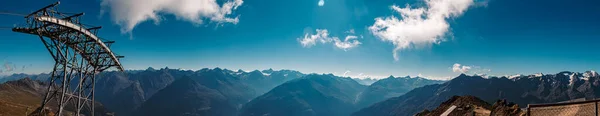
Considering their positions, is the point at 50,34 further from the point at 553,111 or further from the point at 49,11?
the point at 553,111

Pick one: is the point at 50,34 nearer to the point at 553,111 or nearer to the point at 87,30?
the point at 87,30

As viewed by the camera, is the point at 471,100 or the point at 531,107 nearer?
the point at 531,107

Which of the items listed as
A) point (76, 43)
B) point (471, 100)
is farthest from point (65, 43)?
point (471, 100)

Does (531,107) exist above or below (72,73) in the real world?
below

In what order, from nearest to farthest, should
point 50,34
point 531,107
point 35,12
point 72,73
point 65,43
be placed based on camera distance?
point 531,107
point 35,12
point 50,34
point 65,43
point 72,73

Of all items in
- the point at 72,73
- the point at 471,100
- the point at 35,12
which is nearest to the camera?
the point at 35,12

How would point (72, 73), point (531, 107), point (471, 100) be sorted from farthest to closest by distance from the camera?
point (471, 100) < point (72, 73) < point (531, 107)

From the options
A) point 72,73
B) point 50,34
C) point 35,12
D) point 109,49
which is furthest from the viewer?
point 109,49

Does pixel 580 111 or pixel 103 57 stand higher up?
pixel 103 57

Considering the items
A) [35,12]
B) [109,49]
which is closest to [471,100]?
[109,49]
